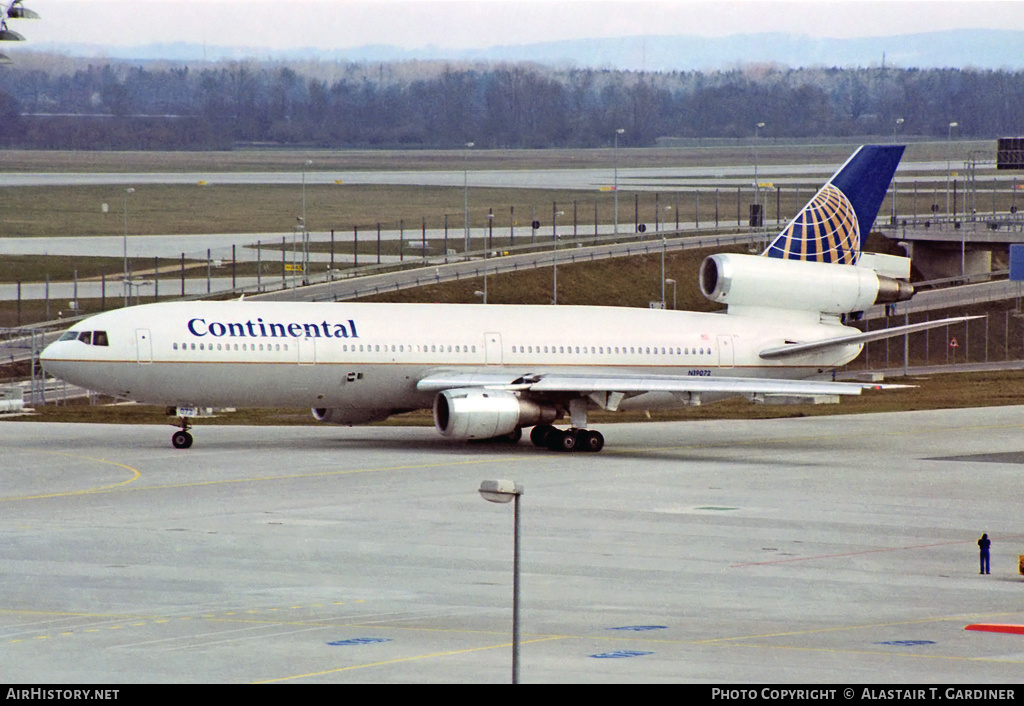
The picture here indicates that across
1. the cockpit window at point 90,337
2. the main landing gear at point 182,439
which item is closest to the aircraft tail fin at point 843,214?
the main landing gear at point 182,439

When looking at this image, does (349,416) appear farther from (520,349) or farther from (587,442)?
(587,442)

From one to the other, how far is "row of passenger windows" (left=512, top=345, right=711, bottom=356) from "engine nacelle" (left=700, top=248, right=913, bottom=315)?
306cm

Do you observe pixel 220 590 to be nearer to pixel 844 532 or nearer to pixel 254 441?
pixel 844 532

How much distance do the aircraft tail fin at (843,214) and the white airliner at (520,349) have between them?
0.20 ft

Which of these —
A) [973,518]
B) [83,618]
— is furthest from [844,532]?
[83,618]

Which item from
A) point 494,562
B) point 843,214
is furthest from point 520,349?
point 494,562

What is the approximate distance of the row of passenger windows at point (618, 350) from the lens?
61.4 meters

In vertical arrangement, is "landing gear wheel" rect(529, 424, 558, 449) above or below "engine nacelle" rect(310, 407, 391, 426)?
below

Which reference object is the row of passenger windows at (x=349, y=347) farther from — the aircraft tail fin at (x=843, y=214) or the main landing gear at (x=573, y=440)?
the aircraft tail fin at (x=843, y=214)

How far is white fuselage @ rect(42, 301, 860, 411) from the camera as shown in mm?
→ 56531

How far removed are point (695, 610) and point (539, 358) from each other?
102ft

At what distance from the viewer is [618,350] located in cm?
6250

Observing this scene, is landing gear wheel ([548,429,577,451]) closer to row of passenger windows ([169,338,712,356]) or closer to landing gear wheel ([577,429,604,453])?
landing gear wheel ([577,429,604,453])

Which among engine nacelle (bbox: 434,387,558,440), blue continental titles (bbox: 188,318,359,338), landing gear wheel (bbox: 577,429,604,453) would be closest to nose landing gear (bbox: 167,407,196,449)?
blue continental titles (bbox: 188,318,359,338)
